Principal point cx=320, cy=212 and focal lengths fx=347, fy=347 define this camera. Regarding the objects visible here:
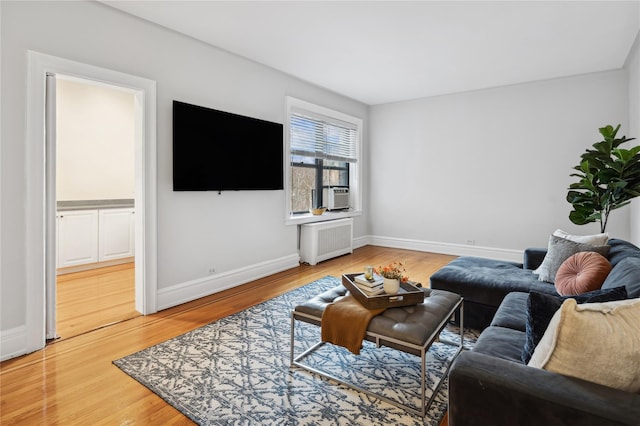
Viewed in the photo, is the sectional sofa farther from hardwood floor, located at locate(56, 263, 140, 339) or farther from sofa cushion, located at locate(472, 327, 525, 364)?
hardwood floor, located at locate(56, 263, 140, 339)

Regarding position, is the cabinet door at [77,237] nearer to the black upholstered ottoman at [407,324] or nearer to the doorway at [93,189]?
the doorway at [93,189]

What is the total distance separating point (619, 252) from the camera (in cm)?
236

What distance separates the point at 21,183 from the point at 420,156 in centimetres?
561

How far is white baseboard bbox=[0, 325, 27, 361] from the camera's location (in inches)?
95.7

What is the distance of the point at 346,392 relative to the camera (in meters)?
2.07

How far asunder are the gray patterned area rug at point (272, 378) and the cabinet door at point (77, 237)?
9.61 feet

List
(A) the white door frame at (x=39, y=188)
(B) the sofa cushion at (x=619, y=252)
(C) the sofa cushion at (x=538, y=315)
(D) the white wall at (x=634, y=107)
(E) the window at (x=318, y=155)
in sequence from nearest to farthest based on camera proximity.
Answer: (C) the sofa cushion at (x=538, y=315)
(B) the sofa cushion at (x=619, y=252)
(A) the white door frame at (x=39, y=188)
(D) the white wall at (x=634, y=107)
(E) the window at (x=318, y=155)

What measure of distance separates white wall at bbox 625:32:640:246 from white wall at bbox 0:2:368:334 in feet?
12.8

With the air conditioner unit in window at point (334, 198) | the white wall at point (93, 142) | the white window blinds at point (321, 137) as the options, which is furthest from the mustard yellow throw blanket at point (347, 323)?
the white wall at point (93, 142)

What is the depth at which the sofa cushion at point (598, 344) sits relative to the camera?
1.03m

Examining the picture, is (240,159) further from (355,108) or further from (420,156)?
(420,156)

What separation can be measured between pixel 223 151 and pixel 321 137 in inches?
86.8

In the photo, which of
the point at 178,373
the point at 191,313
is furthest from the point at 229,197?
the point at 178,373

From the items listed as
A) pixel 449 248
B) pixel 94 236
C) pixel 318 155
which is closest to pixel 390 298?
pixel 318 155
